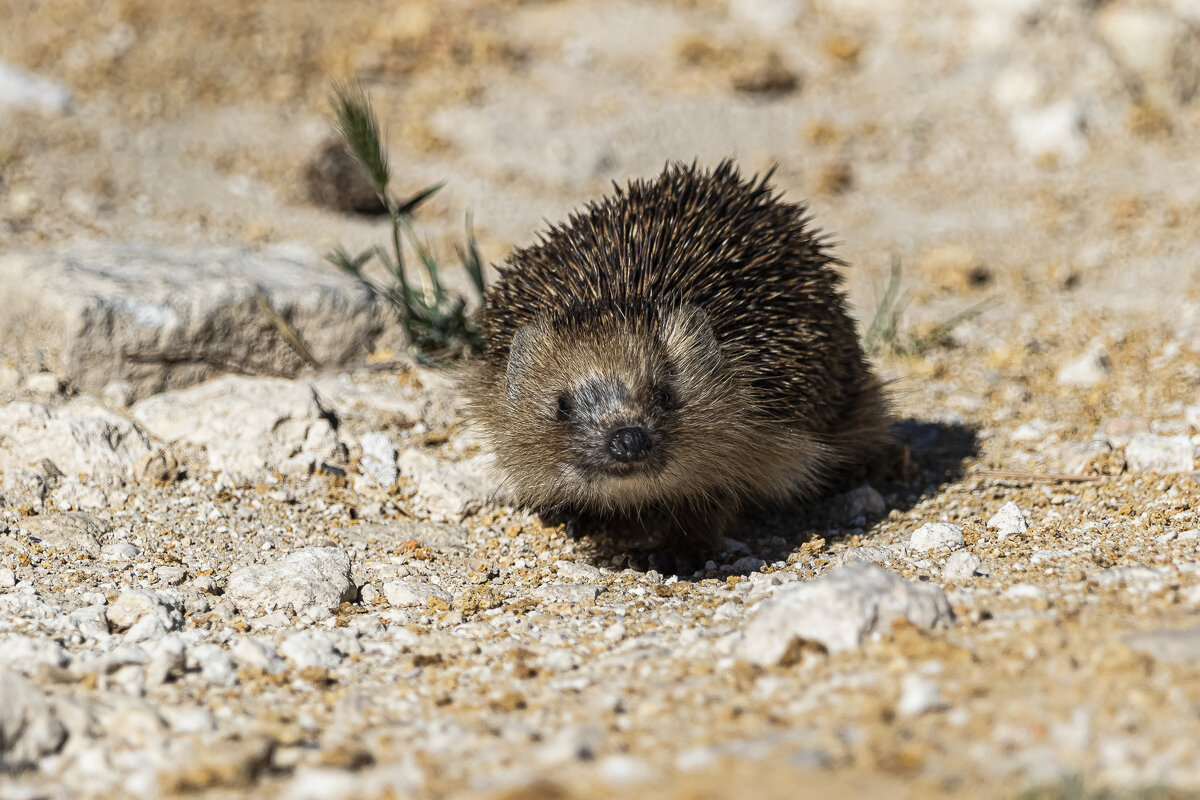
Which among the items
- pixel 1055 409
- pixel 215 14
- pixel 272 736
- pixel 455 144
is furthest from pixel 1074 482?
pixel 215 14

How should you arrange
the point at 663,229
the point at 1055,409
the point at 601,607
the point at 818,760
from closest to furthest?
1. the point at 818,760
2. the point at 601,607
3. the point at 663,229
4. the point at 1055,409

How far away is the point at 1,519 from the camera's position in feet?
16.9

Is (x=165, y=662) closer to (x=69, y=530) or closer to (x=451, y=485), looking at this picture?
(x=69, y=530)

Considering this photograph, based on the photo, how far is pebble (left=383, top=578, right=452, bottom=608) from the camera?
4.60m

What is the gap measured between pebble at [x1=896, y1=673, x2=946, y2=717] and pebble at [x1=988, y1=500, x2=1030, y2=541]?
78.6 inches

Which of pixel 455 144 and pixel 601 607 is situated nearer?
pixel 601 607

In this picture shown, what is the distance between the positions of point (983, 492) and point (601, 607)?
239 cm

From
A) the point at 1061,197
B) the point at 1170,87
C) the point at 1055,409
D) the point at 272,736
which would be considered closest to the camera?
the point at 272,736

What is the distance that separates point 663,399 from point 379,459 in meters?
1.75

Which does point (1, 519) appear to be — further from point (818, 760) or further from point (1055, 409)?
point (1055, 409)

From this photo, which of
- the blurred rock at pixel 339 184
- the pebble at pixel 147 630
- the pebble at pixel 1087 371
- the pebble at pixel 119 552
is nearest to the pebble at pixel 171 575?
the pebble at pixel 119 552

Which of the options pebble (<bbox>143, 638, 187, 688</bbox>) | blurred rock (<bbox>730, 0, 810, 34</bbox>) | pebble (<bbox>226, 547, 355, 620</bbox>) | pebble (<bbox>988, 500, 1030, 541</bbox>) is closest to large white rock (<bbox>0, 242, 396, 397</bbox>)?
pebble (<bbox>226, 547, 355, 620</bbox>)

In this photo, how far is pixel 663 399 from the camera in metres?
5.20

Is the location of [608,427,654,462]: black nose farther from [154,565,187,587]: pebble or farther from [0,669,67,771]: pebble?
[0,669,67,771]: pebble
